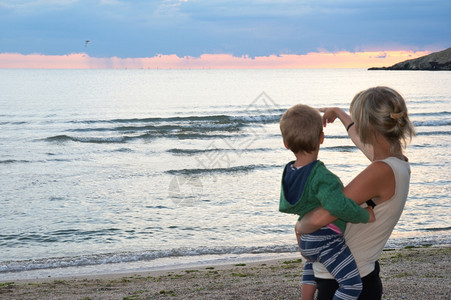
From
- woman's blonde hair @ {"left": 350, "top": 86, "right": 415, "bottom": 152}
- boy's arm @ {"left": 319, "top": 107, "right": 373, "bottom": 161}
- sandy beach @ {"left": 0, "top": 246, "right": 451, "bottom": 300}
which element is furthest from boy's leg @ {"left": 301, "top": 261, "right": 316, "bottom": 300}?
sandy beach @ {"left": 0, "top": 246, "right": 451, "bottom": 300}

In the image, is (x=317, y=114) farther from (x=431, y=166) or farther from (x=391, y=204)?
(x=431, y=166)

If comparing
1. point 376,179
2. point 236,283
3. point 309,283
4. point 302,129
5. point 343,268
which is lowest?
point 236,283

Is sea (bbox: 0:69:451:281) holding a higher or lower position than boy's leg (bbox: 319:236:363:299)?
lower

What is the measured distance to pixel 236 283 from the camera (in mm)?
6336

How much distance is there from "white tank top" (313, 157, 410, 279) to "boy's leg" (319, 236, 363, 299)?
1.6 inches

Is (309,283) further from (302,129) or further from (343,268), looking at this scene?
(302,129)

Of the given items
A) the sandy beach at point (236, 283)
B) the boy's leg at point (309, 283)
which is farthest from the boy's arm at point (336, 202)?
the sandy beach at point (236, 283)

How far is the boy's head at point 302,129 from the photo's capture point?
2.47m

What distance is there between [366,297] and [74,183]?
1369 centimetres

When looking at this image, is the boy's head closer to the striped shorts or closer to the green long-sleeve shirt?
the green long-sleeve shirt

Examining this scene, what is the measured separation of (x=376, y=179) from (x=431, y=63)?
173m

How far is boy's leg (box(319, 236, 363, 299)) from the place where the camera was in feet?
7.98

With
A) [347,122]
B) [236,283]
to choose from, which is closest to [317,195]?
[347,122]

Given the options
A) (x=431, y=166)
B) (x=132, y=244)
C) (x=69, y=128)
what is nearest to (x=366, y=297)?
(x=132, y=244)
